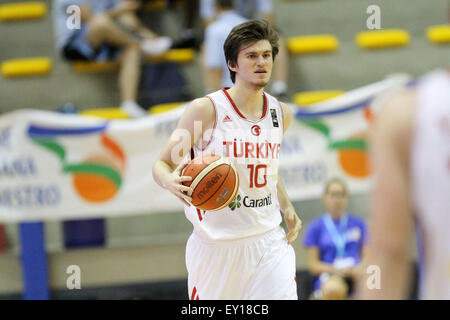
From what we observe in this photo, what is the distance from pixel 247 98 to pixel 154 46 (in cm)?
417

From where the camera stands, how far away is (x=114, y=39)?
745 cm

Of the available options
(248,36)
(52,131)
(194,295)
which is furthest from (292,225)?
(52,131)

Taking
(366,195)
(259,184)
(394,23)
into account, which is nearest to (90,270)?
(366,195)

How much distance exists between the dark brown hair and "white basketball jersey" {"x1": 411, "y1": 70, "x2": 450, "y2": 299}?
1695mm

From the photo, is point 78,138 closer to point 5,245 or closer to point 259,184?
point 5,245

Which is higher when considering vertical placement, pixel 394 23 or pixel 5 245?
pixel 394 23

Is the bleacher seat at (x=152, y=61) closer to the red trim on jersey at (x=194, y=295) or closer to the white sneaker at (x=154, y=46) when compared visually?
the white sneaker at (x=154, y=46)

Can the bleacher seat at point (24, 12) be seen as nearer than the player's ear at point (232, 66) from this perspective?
No

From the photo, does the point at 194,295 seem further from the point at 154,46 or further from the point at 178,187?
the point at 154,46

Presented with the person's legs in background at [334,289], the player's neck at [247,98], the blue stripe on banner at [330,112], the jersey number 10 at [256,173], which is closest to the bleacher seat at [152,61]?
the blue stripe on banner at [330,112]

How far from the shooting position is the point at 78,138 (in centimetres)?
659

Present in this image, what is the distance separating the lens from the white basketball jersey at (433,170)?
1.82m

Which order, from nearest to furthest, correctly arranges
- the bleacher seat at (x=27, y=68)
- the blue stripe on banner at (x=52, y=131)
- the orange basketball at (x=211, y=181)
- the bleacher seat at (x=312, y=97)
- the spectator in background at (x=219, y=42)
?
the orange basketball at (x=211, y=181) < the spectator in background at (x=219, y=42) < the blue stripe on banner at (x=52, y=131) < the bleacher seat at (x=312, y=97) < the bleacher seat at (x=27, y=68)
